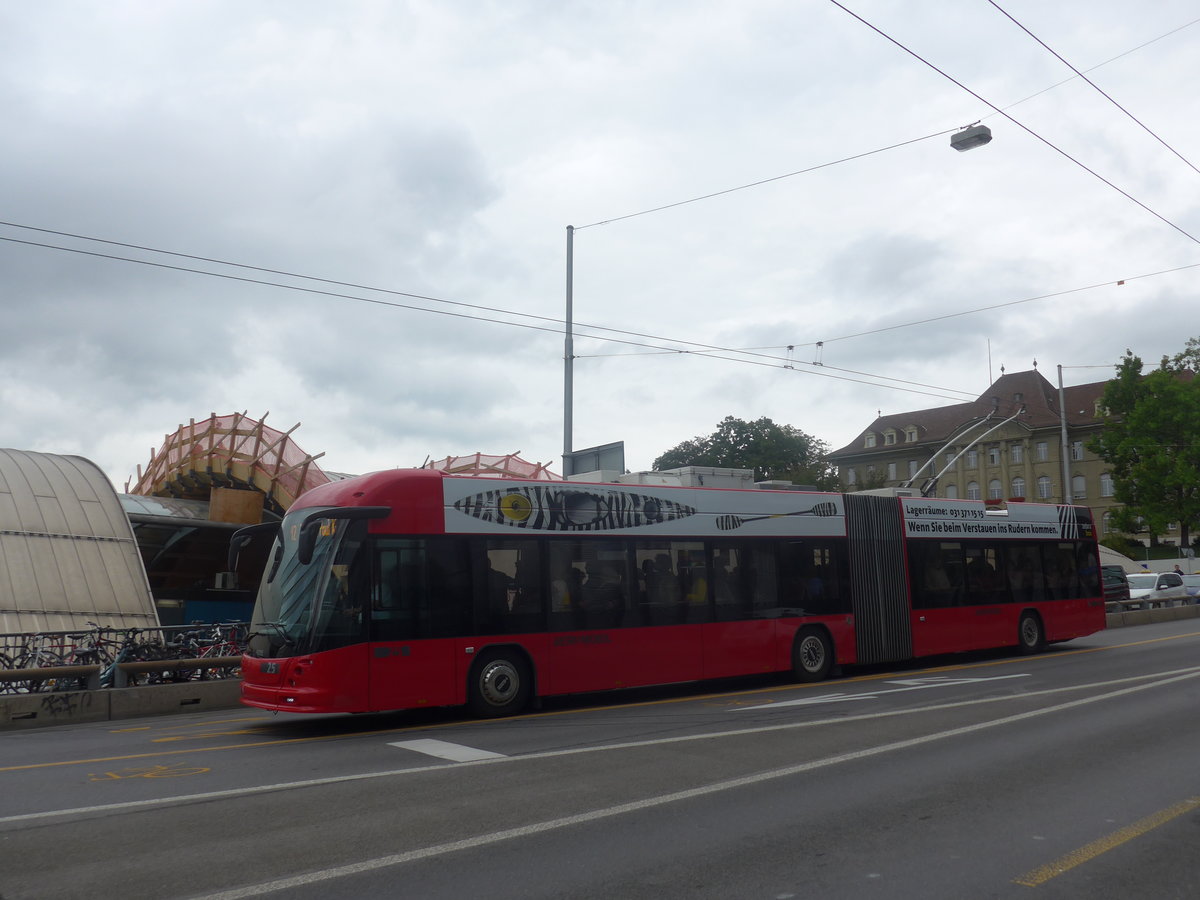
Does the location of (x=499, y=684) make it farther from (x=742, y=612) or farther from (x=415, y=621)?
(x=742, y=612)

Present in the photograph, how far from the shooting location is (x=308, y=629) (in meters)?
11.4

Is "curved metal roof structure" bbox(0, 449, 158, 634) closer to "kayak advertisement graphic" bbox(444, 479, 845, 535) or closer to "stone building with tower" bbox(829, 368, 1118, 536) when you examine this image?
"kayak advertisement graphic" bbox(444, 479, 845, 535)

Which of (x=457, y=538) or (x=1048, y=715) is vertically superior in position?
(x=457, y=538)

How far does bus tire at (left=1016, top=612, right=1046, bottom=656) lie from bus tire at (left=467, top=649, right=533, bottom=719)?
38.7 feet

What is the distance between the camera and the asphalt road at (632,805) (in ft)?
17.8

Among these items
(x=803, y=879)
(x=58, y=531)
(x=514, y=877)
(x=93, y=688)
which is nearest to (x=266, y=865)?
(x=514, y=877)

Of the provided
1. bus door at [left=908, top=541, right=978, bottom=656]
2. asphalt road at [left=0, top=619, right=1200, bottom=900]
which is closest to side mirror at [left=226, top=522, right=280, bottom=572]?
asphalt road at [left=0, top=619, right=1200, bottom=900]

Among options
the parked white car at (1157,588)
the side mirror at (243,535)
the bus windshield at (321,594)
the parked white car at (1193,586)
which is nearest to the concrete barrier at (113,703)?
the side mirror at (243,535)

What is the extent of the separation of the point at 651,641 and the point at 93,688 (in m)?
7.93

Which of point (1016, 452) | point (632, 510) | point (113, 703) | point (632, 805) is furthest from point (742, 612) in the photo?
point (1016, 452)

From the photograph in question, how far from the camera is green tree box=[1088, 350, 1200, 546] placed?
6412cm

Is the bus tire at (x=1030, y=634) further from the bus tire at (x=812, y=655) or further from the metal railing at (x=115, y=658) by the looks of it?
the metal railing at (x=115, y=658)

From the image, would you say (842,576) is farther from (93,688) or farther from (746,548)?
(93,688)

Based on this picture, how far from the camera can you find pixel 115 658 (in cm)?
1716
